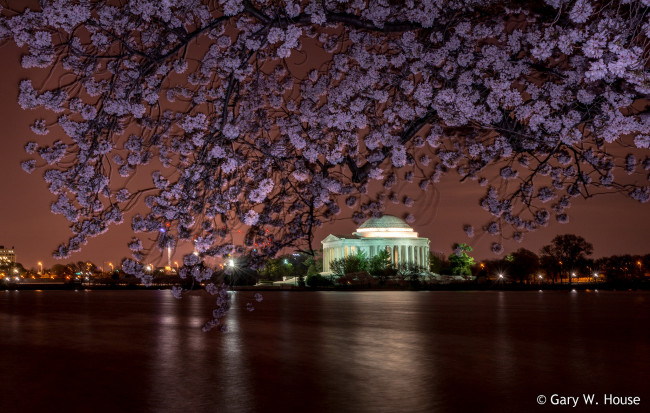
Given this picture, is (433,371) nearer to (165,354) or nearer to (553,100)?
(553,100)

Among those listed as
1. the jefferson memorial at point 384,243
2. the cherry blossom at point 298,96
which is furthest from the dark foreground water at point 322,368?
the jefferson memorial at point 384,243

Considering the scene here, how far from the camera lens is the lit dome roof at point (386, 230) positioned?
178 meters

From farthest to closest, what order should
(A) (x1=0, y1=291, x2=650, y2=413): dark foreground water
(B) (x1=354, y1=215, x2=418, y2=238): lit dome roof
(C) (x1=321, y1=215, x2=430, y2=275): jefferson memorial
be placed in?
(B) (x1=354, y1=215, x2=418, y2=238): lit dome roof < (C) (x1=321, y1=215, x2=430, y2=275): jefferson memorial < (A) (x1=0, y1=291, x2=650, y2=413): dark foreground water

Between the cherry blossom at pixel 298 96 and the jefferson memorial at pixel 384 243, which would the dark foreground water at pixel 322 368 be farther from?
the jefferson memorial at pixel 384 243


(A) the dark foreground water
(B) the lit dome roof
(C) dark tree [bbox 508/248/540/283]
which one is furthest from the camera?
(B) the lit dome roof

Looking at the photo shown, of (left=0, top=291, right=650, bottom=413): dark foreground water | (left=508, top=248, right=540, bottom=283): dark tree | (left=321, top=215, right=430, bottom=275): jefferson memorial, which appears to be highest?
(left=321, top=215, right=430, bottom=275): jefferson memorial

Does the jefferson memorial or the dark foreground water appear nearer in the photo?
the dark foreground water

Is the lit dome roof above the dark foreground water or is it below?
above

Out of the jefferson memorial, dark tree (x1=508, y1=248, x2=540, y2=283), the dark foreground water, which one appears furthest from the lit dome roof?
the dark foreground water

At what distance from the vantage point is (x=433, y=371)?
12219 mm

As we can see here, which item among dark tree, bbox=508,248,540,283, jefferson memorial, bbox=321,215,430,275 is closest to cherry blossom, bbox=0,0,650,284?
dark tree, bbox=508,248,540,283

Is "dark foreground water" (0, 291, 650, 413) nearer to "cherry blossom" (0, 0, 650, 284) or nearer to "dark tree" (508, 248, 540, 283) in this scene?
"cherry blossom" (0, 0, 650, 284)

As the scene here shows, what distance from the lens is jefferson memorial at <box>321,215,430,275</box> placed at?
172875mm

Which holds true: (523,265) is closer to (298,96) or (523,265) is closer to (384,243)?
(384,243)
